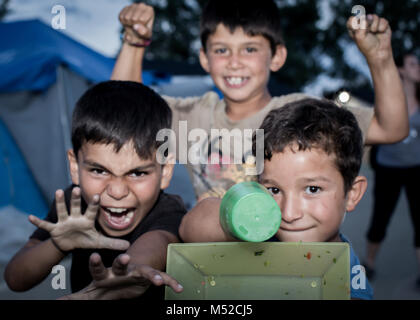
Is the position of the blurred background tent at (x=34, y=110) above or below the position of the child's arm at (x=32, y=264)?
above

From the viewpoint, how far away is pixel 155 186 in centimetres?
116

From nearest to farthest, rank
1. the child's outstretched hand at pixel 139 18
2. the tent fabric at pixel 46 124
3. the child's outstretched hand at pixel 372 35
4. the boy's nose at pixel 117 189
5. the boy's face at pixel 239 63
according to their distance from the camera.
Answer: the boy's nose at pixel 117 189
the child's outstretched hand at pixel 372 35
the child's outstretched hand at pixel 139 18
the boy's face at pixel 239 63
the tent fabric at pixel 46 124

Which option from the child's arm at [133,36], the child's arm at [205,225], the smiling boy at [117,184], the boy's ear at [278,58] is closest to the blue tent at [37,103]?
the child's arm at [133,36]

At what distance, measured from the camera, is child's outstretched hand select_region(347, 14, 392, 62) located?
3.91 feet

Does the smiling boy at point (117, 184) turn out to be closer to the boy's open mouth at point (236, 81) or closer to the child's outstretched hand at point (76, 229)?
the child's outstretched hand at point (76, 229)

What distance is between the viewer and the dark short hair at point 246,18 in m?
1.64

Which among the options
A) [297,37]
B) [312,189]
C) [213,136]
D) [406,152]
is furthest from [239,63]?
[297,37]

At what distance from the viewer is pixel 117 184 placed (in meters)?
1.09

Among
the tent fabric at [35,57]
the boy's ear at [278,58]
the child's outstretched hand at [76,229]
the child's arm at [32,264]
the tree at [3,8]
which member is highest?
the tree at [3,8]

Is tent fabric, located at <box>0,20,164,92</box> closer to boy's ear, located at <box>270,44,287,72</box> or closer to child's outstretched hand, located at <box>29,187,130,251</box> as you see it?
boy's ear, located at <box>270,44,287,72</box>

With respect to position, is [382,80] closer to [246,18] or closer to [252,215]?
[246,18]

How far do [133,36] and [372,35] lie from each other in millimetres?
930

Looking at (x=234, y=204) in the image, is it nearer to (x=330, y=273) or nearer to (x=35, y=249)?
(x=330, y=273)

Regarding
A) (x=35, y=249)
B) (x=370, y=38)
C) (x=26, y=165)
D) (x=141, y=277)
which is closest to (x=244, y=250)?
(x=141, y=277)
